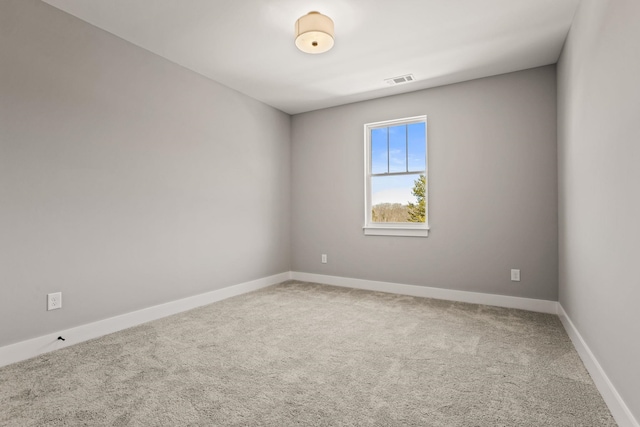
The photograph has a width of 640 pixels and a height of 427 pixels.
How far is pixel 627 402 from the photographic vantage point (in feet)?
4.95

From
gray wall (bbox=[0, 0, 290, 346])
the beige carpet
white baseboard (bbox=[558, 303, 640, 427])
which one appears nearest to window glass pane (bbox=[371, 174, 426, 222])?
the beige carpet

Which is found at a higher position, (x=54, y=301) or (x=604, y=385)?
(x=54, y=301)

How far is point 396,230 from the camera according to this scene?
13.9ft

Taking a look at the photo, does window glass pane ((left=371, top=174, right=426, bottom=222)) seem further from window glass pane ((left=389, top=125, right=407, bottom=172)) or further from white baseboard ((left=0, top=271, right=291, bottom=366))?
white baseboard ((left=0, top=271, right=291, bottom=366))

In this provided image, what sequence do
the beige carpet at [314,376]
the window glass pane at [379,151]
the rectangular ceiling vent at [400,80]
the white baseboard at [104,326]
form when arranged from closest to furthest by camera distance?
the beige carpet at [314,376] → the white baseboard at [104,326] → the rectangular ceiling vent at [400,80] → the window glass pane at [379,151]

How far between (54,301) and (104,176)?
3.37 ft

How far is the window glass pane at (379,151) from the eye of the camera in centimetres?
444

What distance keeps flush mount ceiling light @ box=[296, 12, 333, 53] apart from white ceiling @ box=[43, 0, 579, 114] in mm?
64

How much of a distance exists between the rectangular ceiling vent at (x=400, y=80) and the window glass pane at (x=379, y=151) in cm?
66

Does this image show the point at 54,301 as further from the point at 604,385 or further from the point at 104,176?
Answer: the point at 604,385

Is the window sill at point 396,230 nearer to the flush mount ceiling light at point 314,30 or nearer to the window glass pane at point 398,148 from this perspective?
the window glass pane at point 398,148

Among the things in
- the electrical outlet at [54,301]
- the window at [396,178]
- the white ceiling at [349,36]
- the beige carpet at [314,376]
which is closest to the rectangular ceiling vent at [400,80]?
the white ceiling at [349,36]

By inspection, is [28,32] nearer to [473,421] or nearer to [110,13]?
[110,13]

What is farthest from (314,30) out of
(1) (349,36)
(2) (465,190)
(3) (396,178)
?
(2) (465,190)
